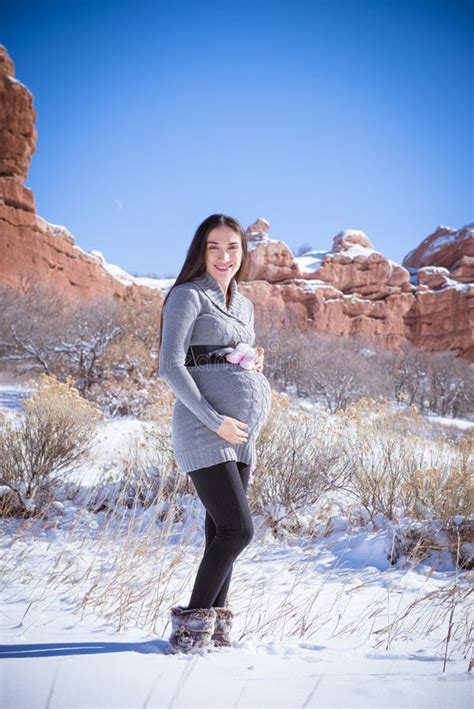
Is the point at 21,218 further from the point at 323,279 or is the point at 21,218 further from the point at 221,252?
the point at 221,252

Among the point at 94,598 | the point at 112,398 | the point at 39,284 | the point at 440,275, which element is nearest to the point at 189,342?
the point at 94,598

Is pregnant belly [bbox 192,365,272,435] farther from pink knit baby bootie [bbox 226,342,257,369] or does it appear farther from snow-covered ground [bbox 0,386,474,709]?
snow-covered ground [bbox 0,386,474,709]

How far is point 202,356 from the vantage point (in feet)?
5.86

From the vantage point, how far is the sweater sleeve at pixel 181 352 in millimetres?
1604

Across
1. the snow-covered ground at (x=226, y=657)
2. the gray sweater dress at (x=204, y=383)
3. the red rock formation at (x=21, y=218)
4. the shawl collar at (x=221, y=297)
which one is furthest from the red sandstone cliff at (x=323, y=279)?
the gray sweater dress at (x=204, y=383)

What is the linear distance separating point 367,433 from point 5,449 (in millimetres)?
4202

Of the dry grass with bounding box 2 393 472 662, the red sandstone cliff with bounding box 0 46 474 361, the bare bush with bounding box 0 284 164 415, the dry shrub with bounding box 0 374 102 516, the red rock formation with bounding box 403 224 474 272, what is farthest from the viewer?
→ the red rock formation with bounding box 403 224 474 272

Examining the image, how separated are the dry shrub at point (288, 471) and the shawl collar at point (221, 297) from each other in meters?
2.92

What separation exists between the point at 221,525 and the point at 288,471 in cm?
331

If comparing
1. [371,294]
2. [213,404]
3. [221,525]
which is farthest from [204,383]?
[371,294]

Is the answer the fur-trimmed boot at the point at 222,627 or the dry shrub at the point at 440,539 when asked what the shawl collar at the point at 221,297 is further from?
the dry shrub at the point at 440,539

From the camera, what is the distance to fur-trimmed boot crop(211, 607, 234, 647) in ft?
5.63

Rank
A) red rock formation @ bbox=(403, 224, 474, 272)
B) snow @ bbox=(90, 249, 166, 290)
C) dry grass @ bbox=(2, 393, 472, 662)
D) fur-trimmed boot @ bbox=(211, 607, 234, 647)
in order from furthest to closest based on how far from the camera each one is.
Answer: red rock formation @ bbox=(403, 224, 474, 272)
snow @ bbox=(90, 249, 166, 290)
dry grass @ bbox=(2, 393, 472, 662)
fur-trimmed boot @ bbox=(211, 607, 234, 647)

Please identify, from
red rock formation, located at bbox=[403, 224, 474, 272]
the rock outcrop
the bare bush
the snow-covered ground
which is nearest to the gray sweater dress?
the snow-covered ground
